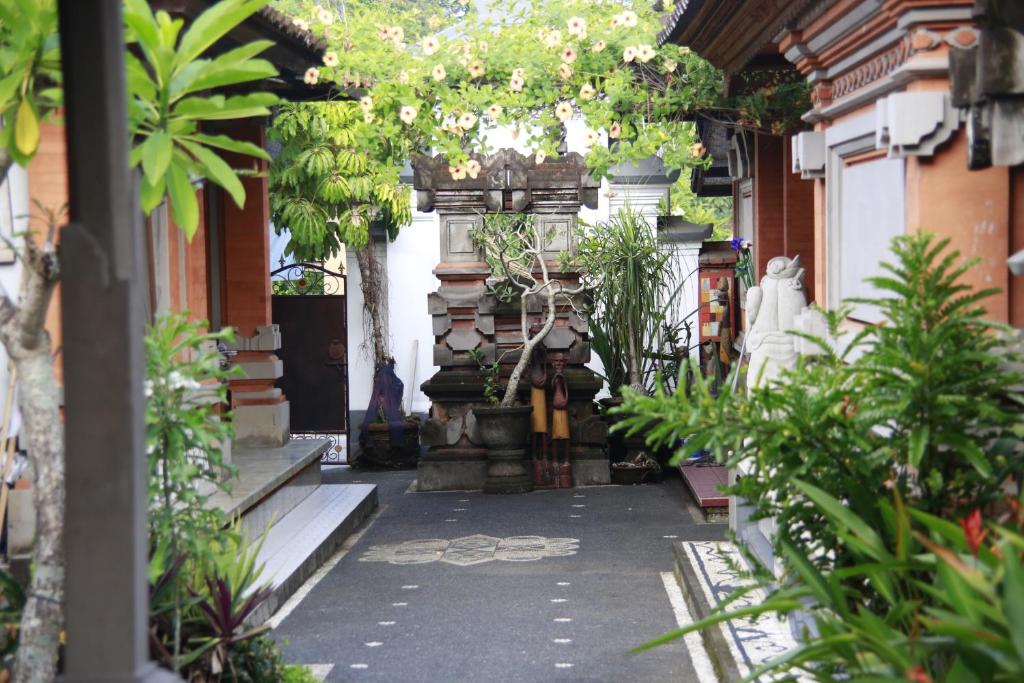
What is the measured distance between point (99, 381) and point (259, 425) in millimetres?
9412

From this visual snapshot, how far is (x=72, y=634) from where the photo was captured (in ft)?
7.12

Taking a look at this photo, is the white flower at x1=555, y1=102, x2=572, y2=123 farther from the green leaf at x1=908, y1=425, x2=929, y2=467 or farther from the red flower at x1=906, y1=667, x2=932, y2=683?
the red flower at x1=906, y1=667, x2=932, y2=683

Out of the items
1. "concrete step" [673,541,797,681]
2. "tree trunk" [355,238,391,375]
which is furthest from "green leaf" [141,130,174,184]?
"tree trunk" [355,238,391,375]

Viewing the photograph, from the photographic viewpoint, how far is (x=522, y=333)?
13.0m

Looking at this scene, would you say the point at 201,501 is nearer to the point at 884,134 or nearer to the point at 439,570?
the point at 884,134

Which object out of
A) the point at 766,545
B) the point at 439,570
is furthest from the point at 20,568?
the point at 766,545

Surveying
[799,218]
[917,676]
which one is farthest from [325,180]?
[917,676]

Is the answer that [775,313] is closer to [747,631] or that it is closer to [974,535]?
[747,631]

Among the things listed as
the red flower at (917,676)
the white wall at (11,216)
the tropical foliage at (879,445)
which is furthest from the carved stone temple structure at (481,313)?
the red flower at (917,676)

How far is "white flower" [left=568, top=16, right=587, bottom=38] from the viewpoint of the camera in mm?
11961

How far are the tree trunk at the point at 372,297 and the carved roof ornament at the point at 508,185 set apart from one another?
2.14 meters

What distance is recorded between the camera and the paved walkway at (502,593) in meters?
6.69

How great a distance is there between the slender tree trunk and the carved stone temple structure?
8578 millimetres

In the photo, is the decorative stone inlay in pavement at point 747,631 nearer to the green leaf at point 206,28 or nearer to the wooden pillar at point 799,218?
the green leaf at point 206,28
